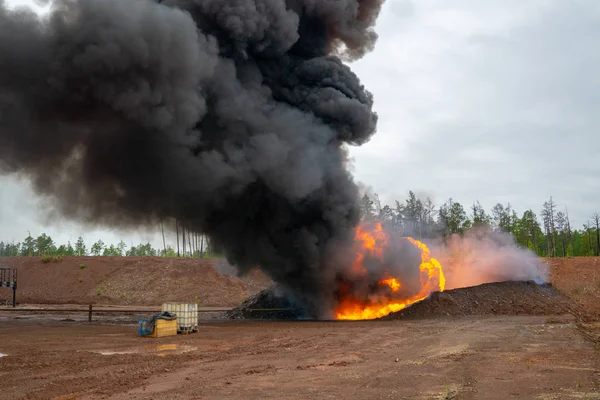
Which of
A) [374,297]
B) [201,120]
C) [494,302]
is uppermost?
[201,120]

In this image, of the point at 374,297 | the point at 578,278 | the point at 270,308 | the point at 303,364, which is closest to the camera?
the point at 303,364

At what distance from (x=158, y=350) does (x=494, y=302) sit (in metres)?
24.3

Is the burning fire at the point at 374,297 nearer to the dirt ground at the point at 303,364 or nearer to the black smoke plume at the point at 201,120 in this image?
the black smoke plume at the point at 201,120

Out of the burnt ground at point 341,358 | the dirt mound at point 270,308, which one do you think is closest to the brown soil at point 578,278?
the burnt ground at point 341,358

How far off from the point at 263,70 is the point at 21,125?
1428 centimetres

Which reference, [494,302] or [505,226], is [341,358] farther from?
[505,226]

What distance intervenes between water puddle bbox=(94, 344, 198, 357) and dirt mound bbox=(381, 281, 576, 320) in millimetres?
16104

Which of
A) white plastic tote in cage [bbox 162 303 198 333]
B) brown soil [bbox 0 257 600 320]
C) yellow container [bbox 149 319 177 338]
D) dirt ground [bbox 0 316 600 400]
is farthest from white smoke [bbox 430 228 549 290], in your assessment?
yellow container [bbox 149 319 177 338]

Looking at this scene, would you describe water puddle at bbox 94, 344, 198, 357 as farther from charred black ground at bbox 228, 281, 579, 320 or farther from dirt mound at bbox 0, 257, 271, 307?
dirt mound at bbox 0, 257, 271, 307

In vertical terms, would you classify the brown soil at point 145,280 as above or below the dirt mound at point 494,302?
above

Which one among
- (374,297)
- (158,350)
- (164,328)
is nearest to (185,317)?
(164,328)

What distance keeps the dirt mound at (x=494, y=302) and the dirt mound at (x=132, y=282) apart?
27.2m

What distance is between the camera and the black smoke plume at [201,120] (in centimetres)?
2475

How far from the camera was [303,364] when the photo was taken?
48.7 ft
